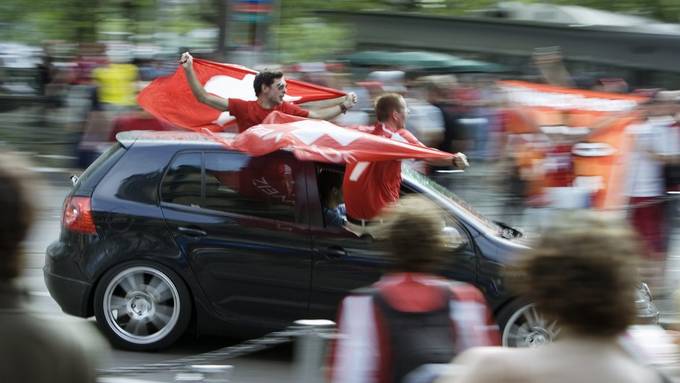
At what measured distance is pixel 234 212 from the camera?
7.98 meters

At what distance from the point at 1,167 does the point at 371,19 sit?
22657 millimetres

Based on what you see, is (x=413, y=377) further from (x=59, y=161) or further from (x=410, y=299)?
(x=59, y=161)

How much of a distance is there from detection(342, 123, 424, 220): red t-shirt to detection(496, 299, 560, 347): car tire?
104cm

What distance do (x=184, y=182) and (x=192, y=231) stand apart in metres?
0.35

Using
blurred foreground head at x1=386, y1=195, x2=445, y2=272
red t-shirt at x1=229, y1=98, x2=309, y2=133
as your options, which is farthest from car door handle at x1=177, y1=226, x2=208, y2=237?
blurred foreground head at x1=386, y1=195, x2=445, y2=272

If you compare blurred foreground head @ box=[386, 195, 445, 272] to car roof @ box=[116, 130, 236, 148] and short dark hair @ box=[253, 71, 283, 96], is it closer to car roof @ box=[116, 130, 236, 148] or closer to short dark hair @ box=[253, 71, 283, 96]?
car roof @ box=[116, 130, 236, 148]

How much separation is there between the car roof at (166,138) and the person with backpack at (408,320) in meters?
3.91

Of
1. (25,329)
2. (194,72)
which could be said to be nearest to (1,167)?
(25,329)

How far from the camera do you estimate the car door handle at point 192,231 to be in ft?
26.1

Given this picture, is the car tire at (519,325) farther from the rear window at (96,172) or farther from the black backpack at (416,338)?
the black backpack at (416,338)

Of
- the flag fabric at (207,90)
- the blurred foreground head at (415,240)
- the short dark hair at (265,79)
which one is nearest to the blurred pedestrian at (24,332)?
the blurred foreground head at (415,240)

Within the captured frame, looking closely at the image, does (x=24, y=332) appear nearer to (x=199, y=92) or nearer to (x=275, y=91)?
(x=275, y=91)

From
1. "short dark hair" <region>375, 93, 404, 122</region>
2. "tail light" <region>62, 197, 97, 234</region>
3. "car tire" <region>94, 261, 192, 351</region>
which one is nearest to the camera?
"car tire" <region>94, 261, 192, 351</region>

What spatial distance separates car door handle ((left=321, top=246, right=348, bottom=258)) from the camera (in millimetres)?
7755
